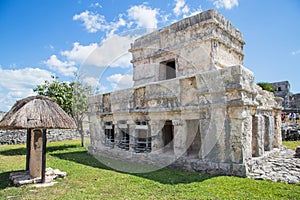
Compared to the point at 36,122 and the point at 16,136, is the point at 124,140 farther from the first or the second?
the point at 16,136

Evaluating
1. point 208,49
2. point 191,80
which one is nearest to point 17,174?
point 191,80

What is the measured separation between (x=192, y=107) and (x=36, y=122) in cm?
502

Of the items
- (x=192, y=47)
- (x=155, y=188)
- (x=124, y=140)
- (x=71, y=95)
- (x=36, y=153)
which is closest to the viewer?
(x=155, y=188)

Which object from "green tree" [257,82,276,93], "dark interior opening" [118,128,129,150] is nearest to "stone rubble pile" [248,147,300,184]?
"dark interior opening" [118,128,129,150]

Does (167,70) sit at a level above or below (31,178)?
above

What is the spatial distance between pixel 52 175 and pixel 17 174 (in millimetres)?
1161

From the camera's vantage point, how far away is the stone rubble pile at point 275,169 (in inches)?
243

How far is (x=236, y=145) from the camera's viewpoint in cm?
650

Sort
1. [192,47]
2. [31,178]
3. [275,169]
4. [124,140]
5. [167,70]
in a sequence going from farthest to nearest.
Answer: [167,70] < [192,47] < [124,140] < [275,169] < [31,178]

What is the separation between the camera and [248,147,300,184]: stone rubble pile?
6184 millimetres

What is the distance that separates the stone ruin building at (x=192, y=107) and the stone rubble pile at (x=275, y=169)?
354 millimetres

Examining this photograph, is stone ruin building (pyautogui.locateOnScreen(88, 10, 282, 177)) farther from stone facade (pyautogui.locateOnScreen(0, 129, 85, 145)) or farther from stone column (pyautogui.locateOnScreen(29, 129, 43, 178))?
stone facade (pyautogui.locateOnScreen(0, 129, 85, 145))

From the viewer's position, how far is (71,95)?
1689 cm

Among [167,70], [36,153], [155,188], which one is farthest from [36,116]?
[167,70]
